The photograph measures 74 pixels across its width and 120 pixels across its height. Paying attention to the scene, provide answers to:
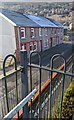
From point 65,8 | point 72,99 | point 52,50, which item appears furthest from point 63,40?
point 72,99

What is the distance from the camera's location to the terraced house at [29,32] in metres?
2.03

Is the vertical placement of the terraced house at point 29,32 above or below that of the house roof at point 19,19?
below

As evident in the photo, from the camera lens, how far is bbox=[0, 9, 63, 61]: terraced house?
203 cm

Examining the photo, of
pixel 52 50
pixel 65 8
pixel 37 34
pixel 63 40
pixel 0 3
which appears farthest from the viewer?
pixel 37 34

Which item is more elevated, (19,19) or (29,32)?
(19,19)

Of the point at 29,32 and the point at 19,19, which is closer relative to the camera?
the point at 19,19

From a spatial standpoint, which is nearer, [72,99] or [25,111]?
[25,111]

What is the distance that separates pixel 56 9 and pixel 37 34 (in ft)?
3.80

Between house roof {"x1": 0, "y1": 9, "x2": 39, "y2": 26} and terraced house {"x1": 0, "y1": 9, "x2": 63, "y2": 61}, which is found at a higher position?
house roof {"x1": 0, "y1": 9, "x2": 39, "y2": 26}

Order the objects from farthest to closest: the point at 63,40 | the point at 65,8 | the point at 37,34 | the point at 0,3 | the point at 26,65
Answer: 1. the point at 37,34
2. the point at 63,40
3. the point at 65,8
4. the point at 0,3
5. the point at 26,65

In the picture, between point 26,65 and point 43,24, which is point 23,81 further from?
point 43,24

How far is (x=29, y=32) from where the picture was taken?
2.57 m

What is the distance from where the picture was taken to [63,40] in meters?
2.08

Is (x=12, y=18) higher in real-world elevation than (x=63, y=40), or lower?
higher
